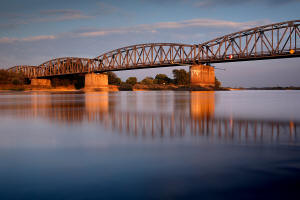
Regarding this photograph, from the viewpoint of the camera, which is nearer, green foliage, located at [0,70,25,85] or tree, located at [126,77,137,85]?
green foliage, located at [0,70,25,85]

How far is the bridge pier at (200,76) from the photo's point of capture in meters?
82.2

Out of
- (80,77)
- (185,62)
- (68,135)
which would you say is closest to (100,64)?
(80,77)

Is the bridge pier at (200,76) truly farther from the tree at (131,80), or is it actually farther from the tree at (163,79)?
the tree at (131,80)

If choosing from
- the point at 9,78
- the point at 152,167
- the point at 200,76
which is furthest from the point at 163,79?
the point at 152,167

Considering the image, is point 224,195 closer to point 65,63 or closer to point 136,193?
point 136,193

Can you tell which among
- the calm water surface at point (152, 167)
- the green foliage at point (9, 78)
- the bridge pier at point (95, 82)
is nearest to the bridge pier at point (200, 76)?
the bridge pier at point (95, 82)

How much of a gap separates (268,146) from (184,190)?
109 inches

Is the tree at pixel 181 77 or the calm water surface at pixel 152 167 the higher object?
the tree at pixel 181 77

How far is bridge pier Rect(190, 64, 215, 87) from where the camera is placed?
82.2 m

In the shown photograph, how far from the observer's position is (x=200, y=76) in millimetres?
82375

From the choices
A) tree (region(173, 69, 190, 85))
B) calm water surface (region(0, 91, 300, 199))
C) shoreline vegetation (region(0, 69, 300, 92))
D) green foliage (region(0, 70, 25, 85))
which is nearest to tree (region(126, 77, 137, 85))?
shoreline vegetation (region(0, 69, 300, 92))

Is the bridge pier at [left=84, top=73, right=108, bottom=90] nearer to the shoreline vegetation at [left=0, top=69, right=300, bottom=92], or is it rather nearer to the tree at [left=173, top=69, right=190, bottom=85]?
the shoreline vegetation at [left=0, top=69, right=300, bottom=92]

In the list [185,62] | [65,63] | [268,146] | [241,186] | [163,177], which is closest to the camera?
[241,186]

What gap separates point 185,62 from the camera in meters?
90.7
